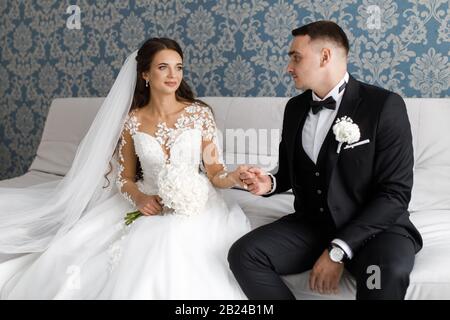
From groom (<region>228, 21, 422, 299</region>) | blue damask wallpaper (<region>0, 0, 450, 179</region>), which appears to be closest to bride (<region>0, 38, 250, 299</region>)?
groom (<region>228, 21, 422, 299</region>)

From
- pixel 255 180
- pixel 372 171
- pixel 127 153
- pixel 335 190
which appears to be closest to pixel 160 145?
pixel 127 153

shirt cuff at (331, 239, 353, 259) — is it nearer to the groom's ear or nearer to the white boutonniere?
the white boutonniere

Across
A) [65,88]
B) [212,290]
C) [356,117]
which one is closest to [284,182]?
[356,117]

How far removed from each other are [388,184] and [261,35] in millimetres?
1839

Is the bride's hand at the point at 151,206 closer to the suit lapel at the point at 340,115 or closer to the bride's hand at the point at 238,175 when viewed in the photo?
the bride's hand at the point at 238,175

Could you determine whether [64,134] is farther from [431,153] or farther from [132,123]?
[431,153]

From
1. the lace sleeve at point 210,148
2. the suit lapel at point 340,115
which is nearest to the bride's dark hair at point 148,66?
the lace sleeve at point 210,148

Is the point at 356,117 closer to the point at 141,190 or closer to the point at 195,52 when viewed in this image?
the point at 141,190

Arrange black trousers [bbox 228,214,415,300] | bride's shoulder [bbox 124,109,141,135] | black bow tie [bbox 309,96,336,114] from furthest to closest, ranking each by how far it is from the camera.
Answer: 1. bride's shoulder [bbox 124,109,141,135]
2. black bow tie [bbox 309,96,336,114]
3. black trousers [bbox 228,214,415,300]

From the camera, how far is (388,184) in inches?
72.8

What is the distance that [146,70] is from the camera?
2.55 metres

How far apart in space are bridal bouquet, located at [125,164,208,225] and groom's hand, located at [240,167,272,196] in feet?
0.65

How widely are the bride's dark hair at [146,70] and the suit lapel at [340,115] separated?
88 centimetres

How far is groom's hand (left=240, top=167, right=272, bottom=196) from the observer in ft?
6.90
